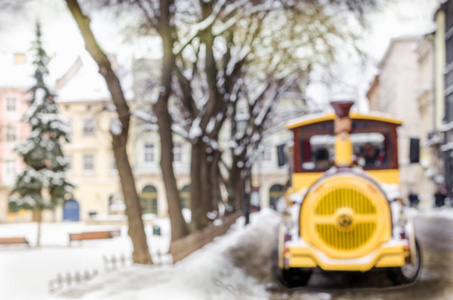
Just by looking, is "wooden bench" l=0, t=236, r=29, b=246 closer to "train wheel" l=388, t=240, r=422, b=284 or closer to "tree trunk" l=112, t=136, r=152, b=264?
"tree trunk" l=112, t=136, r=152, b=264

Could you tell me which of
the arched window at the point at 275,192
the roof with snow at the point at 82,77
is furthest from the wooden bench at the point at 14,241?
the arched window at the point at 275,192

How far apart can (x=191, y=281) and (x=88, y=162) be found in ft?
142

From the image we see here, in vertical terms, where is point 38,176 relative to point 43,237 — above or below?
above

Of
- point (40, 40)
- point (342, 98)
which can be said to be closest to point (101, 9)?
point (342, 98)

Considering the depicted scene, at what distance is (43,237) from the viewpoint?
34656 mm

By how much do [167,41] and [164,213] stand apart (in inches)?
1705

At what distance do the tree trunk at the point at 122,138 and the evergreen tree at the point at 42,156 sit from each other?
19.2 meters

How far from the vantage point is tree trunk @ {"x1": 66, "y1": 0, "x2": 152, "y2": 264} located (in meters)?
12.7

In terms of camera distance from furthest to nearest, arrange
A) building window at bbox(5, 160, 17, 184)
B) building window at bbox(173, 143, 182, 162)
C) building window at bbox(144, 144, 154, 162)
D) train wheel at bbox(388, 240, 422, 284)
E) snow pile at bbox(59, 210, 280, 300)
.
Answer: building window at bbox(144, 144, 154, 162) < building window at bbox(173, 143, 182, 162) < building window at bbox(5, 160, 17, 184) < train wheel at bbox(388, 240, 422, 284) < snow pile at bbox(59, 210, 280, 300)

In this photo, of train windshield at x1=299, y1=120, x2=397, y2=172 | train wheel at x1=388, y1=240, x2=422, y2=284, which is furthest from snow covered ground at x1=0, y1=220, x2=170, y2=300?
train wheel at x1=388, y1=240, x2=422, y2=284

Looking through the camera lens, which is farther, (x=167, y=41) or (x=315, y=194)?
(x=167, y=41)

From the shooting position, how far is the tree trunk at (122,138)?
41.8ft

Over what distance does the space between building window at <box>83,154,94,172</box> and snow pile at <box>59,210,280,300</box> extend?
37.4 metres

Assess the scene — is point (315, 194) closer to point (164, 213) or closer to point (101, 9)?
point (101, 9)
